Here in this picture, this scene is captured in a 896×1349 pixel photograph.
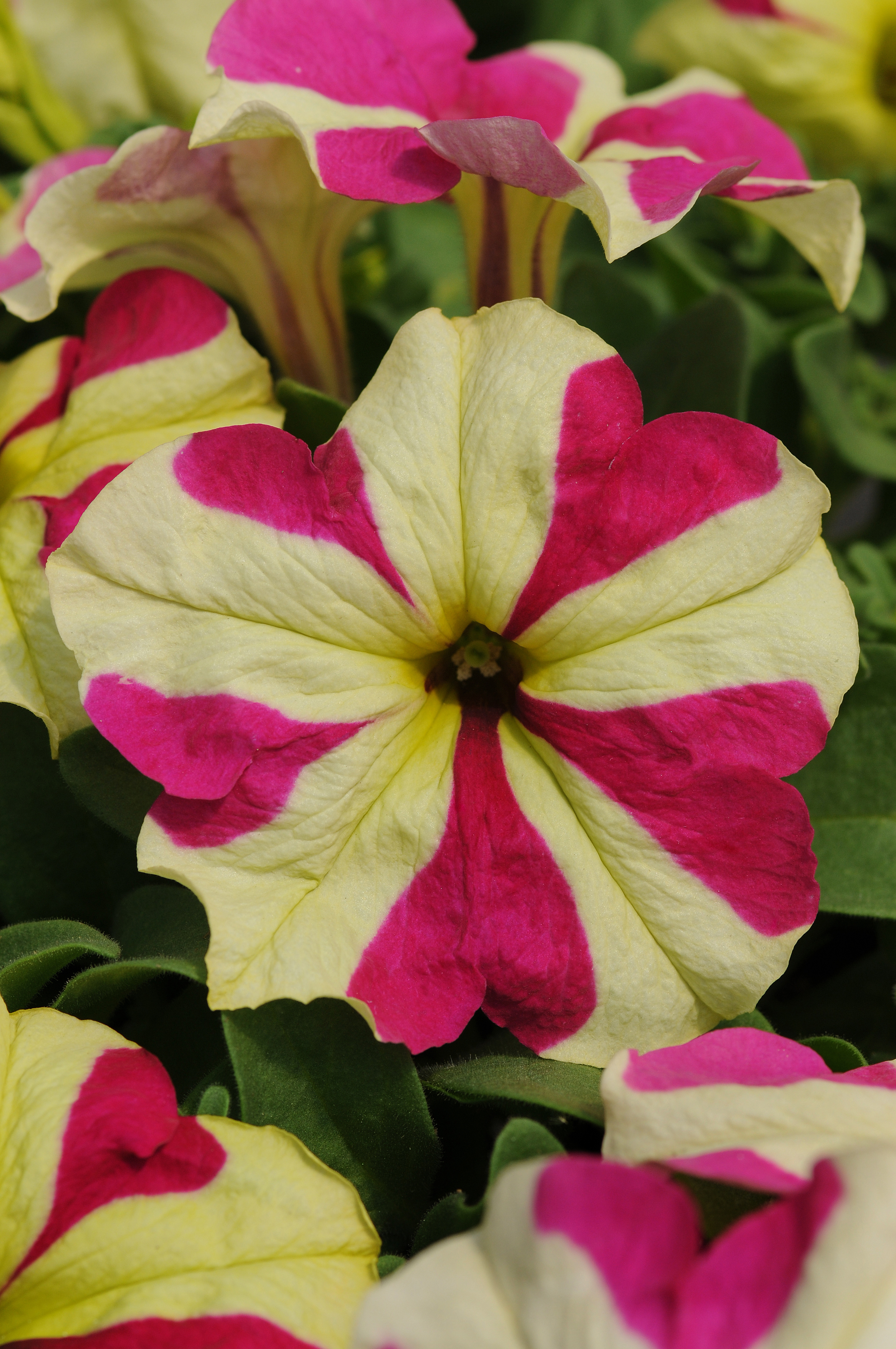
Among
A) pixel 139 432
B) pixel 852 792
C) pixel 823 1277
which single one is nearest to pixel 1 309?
pixel 139 432

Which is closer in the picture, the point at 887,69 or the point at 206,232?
the point at 206,232

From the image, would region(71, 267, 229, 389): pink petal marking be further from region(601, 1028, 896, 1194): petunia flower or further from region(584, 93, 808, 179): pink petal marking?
region(601, 1028, 896, 1194): petunia flower

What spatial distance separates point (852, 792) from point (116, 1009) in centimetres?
49

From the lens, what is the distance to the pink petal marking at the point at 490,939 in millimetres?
605

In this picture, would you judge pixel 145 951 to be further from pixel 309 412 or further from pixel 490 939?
pixel 309 412

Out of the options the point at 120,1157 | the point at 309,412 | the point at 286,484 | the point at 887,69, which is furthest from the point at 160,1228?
the point at 887,69

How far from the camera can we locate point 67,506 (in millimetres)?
706

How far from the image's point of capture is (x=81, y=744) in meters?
0.65

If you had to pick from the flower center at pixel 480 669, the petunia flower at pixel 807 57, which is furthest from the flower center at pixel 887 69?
the flower center at pixel 480 669

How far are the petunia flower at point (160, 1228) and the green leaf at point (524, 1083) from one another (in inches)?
3.2

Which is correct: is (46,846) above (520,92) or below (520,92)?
below

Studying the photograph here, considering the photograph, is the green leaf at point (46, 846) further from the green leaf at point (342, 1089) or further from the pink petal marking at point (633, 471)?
the pink petal marking at point (633, 471)

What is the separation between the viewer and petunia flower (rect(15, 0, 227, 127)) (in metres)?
1.23

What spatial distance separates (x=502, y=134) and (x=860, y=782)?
0.46 meters
